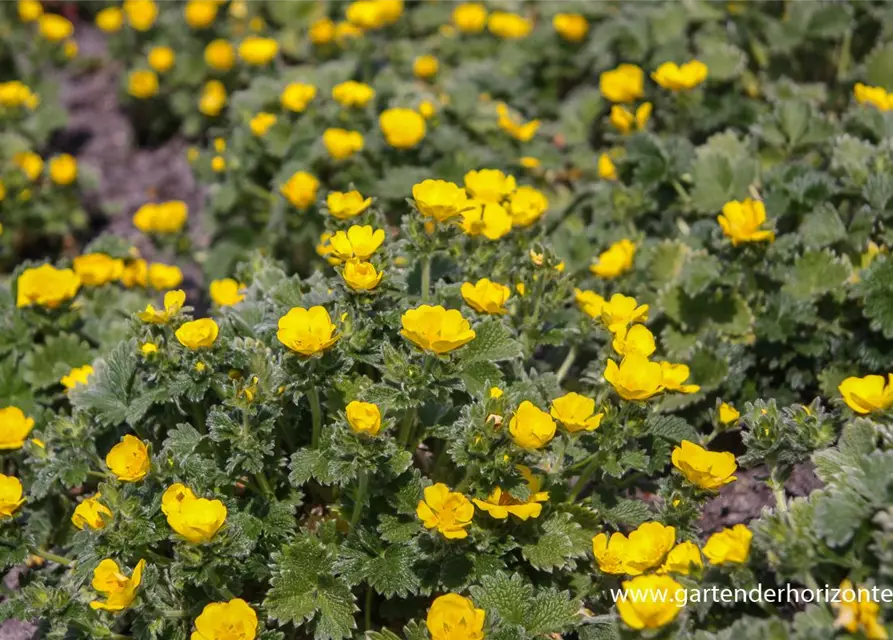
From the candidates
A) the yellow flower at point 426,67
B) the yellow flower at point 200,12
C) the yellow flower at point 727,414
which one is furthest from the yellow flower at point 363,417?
the yellow flower at point 200,12

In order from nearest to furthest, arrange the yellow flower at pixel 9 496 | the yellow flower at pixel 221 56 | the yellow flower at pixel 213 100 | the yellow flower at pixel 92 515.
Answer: the yellow flower at pixel 92 515
the yellow flower at pixel 9 496
the yellow flower at pixel 213 100
the yellow flower at pixel 221 56

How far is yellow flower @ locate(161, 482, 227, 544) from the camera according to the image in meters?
2.31

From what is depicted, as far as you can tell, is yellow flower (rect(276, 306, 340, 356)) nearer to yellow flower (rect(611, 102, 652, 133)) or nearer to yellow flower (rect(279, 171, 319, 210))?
yellow flower (rect(279, 171, 319, 210))

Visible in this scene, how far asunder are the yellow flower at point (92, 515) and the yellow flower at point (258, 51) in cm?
309

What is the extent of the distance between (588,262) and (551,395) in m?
0.90

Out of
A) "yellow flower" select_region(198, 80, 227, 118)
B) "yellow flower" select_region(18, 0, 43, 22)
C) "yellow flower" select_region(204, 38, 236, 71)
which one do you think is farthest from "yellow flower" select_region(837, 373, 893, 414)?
"yellow flower" select_region(18, 0, 43, 22)

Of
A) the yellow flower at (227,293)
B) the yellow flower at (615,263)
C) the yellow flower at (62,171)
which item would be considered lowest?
the yellow flower at (62,171)

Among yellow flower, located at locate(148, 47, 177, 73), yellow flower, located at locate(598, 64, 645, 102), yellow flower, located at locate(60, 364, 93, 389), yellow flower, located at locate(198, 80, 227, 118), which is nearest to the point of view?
yellow flower, located at locate(60, 364, 93, 389)

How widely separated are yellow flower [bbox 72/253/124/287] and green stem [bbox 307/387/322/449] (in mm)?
1366

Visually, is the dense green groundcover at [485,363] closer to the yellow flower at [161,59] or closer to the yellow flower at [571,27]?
the yellow flower at [571,27]

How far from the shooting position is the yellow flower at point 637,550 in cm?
241

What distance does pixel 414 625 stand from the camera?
96.3 inches

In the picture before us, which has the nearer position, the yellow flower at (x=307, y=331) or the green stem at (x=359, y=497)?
the yellow flower at (x=307, y=331)

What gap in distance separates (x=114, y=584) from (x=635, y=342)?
1.54 m
